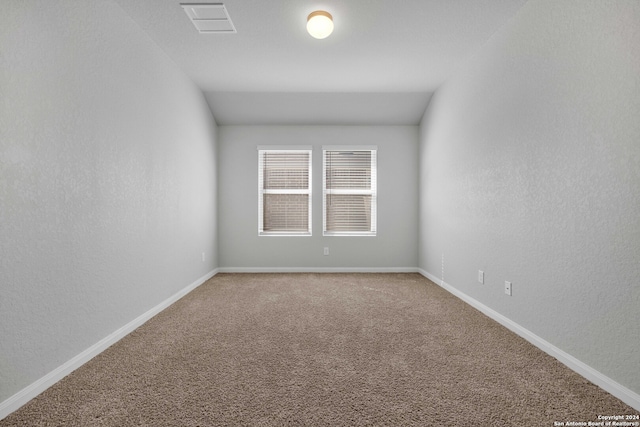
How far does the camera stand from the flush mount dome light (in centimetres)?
232

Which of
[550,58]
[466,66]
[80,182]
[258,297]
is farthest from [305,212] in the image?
[550,58]

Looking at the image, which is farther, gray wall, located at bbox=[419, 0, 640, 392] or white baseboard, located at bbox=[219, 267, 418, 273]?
white baseboard, located at bbox=[219, 267, 418, 273]

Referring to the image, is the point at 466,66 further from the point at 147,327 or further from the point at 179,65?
the point at 147,327

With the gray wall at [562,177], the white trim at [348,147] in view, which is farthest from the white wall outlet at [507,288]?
the white trim at [348,147]

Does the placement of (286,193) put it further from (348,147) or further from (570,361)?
(570,361)

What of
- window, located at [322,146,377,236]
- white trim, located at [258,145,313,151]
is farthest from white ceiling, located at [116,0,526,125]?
window, located at [322,146,377,236]

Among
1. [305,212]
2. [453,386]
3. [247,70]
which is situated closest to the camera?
[453,386]

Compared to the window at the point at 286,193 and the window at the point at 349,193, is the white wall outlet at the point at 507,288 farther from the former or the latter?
the window at the point at 286,193

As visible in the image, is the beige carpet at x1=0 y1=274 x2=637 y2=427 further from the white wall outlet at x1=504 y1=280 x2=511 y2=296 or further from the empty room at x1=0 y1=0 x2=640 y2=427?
the white wall outlet at x1=504 y1=280 x2=511 y2=296

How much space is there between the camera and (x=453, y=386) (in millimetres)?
1545

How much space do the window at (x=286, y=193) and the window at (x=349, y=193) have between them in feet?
1.03

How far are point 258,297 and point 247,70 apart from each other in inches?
99.0

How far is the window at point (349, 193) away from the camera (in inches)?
182

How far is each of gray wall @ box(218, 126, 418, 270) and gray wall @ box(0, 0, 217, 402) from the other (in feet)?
4.87
